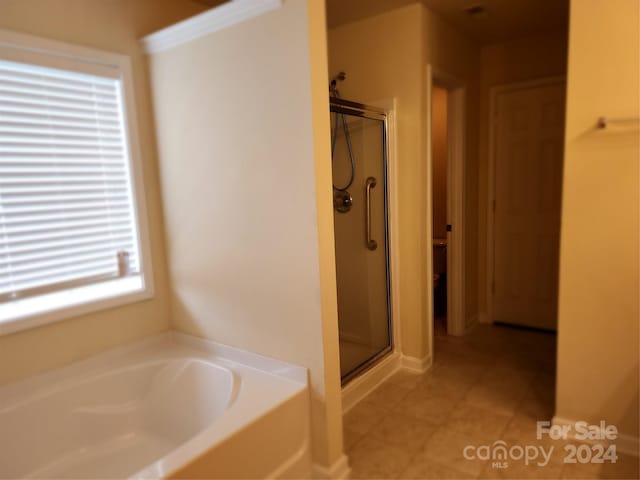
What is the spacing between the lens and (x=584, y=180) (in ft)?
6.80

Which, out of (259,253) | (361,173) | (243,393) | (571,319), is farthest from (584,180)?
(243,393)

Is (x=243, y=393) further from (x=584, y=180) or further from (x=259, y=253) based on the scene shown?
(x=584, y=180)

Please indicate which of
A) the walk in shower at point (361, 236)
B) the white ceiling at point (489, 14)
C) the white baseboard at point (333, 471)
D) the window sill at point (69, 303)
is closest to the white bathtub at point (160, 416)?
the white baseboard at point (333, 471)

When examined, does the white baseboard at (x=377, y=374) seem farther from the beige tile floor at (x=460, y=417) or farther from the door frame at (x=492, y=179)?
the door frame at (x=492, y=179)

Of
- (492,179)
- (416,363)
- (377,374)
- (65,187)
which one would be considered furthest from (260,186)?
(492,179)

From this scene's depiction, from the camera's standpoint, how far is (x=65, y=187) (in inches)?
84.7

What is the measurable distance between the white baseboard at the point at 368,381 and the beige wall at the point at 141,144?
4.05 feet

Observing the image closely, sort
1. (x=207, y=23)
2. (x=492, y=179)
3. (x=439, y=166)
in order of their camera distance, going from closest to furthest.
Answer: (x=207, y=23) → (x=492, y=179) → (x=439, y=166)

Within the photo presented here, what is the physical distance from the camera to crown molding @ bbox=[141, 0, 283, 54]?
189 centimetres

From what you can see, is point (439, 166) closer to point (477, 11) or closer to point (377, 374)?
point (477, 11)

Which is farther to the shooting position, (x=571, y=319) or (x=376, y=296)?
(x=376, y=296)

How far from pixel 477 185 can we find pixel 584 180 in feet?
6.12

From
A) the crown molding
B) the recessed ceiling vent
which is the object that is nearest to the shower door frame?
the crown molding

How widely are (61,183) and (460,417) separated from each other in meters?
2.55
